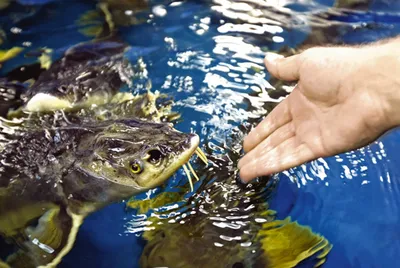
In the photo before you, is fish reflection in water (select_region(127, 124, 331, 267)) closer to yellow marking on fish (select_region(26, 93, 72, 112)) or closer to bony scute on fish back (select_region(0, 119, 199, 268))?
bony scute on fish back (select_region(0, 119, 199, 268))

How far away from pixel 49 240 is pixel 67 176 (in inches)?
12.4

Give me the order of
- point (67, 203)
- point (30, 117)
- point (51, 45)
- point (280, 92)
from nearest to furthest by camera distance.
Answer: point (67, 203) < point (30, 117) < point (280, 92) < point (51, 45)

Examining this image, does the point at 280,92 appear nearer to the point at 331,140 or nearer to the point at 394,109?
the point at 331,140

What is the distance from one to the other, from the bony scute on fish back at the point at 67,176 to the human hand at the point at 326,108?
467mm

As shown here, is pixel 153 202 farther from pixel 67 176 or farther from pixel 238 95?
pixel 238 95

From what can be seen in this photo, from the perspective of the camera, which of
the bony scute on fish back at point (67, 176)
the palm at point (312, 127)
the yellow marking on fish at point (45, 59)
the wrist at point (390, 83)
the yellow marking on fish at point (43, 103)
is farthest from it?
the yellow marking on fish at point (45, 59)

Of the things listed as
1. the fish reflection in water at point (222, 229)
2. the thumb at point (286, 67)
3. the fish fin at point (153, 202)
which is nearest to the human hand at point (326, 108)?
the thumb at point (286, 67)

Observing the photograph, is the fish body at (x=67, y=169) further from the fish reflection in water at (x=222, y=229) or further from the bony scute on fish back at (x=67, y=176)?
the fish reflection in water at (x=222, y=229)

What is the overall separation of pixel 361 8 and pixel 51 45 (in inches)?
101

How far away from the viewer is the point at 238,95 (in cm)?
309

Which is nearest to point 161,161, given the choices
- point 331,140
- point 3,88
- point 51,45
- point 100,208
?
point 100,208

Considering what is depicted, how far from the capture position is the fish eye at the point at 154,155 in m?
2.01

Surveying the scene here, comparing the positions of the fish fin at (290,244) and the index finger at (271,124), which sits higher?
the index finger at (271,124)

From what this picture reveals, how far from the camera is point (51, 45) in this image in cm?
377
